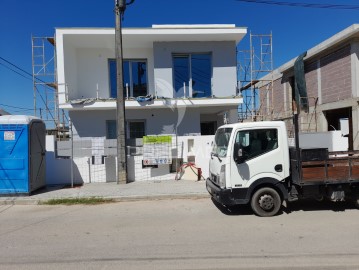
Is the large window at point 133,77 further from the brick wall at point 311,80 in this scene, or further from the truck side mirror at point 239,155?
the brick wall at point 311,80

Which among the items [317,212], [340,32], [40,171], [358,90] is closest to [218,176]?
[317,212]

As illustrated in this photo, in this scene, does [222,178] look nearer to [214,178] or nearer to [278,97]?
[214,178]

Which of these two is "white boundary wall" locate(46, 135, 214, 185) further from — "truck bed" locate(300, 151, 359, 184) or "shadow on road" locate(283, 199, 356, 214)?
"truck bed" locate(300, 151, 359, 184)

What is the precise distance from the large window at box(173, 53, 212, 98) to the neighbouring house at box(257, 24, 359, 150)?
424 cm

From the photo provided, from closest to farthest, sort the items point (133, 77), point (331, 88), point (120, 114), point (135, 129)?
point (120, 114) → point (135, 129) → point (133, 77) → point (331, 88)

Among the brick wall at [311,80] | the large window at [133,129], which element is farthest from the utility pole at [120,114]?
the brick wall at [311,80]

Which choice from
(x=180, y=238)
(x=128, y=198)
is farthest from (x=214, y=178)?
(x=128, y=198)

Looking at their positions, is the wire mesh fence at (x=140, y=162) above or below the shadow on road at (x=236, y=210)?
above

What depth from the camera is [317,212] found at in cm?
685

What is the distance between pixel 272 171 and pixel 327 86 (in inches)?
484

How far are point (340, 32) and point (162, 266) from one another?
1550 centimetres

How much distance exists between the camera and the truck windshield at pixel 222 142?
690 cm

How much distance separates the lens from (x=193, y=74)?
46.7ft

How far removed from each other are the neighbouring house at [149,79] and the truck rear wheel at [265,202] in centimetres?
674
